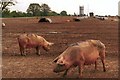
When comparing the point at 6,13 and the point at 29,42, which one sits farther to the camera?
the point at 6,13

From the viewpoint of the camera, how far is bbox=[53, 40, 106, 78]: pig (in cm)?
1257

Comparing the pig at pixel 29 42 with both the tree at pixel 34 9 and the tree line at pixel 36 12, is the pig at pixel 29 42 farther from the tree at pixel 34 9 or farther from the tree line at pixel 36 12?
the tree at pixel 34 9

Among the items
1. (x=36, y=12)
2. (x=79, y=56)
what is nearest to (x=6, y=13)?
(x=36, y=12)

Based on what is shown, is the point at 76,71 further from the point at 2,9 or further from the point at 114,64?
the point at 2,9

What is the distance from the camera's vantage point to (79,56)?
13039mm

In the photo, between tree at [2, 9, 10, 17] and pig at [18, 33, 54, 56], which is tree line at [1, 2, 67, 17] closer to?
tree at [2, 9, 10, 17]

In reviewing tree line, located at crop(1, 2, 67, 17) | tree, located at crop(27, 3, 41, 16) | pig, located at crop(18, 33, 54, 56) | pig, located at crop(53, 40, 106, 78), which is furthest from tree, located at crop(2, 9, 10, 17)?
pig, located at crop(53, 40, 106, 78)

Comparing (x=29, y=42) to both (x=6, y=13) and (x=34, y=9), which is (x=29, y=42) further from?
(x=34, y=9)

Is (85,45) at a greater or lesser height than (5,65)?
greater

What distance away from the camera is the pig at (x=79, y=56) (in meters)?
12.6

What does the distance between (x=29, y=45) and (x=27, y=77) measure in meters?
6.20

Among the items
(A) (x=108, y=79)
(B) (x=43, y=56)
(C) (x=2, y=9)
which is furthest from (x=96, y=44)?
(C) (x=2, y=9)

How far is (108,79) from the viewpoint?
1343 centimetres

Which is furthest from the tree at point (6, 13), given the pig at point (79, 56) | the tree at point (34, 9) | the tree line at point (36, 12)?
the pig at point (79, 56)
